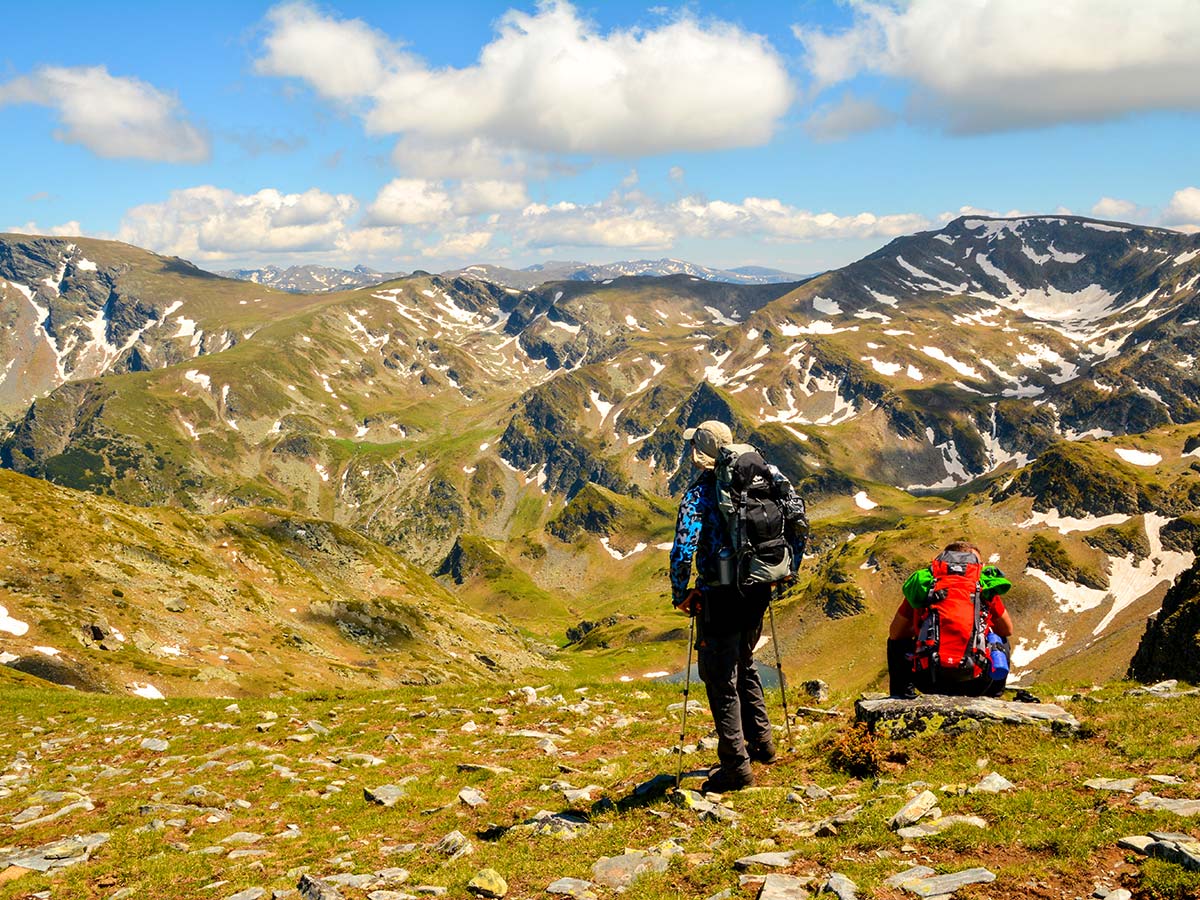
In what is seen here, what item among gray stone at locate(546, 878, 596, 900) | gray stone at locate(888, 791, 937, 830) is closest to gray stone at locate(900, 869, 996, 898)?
gray stone at locate(888, 791, 937, 830)

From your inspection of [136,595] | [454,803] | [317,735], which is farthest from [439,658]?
[454,803]

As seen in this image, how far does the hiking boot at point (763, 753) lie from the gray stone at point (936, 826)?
166 inches

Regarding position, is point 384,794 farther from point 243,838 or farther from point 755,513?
point 755,513

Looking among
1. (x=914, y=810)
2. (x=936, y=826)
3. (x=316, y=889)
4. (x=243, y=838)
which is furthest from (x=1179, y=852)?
(x=243, y=838)

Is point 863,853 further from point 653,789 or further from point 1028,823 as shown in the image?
point 653,789

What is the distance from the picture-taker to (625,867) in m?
10.2

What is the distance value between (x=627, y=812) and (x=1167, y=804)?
25.1ft

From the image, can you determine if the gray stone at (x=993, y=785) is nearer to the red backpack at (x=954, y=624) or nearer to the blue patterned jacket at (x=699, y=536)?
the red backpack at (x=954, y=624)

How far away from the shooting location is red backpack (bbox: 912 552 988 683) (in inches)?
530

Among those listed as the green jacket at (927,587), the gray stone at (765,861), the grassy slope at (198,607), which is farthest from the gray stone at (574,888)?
the grassy slope at (198,607)

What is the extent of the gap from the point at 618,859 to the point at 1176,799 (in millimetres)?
7617

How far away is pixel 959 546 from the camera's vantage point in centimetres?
1417

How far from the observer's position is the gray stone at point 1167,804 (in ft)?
30.8

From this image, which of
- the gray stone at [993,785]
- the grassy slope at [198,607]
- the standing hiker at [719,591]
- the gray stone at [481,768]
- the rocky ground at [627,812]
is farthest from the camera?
the grassy slope at [198,607]
